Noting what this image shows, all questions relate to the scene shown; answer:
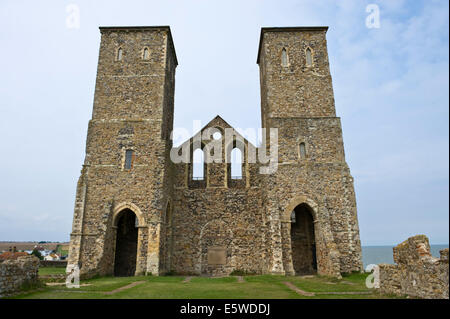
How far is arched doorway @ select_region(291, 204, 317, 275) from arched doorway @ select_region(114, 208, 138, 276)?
1037cm

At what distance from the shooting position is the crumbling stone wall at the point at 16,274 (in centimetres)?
1037

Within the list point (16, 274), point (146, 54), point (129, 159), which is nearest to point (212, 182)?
point (129, 159)

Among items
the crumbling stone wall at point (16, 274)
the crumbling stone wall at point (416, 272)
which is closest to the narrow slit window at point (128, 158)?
the crumbling stone wall at point (16, 274)

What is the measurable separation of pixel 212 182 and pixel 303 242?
23.7ft

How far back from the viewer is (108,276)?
1752cm

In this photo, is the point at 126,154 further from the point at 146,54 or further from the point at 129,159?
the point at 146,54

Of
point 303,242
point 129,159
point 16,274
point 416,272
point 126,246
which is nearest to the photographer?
point 416,272

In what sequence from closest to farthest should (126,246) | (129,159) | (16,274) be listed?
(16,274), (129,159), (126,246)

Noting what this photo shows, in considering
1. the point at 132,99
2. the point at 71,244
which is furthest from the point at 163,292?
the point at 132,99

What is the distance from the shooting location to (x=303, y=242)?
2073 cm

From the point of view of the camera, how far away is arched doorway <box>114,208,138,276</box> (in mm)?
20469

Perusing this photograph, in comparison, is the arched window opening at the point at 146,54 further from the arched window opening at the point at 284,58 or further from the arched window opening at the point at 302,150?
the arched window opening at the point at 302,150

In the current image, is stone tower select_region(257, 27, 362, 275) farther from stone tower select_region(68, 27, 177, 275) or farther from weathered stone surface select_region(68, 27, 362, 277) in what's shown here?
stone tower select_region(68, 27, 177, 275)

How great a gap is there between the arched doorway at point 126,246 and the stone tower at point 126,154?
0.21ft
